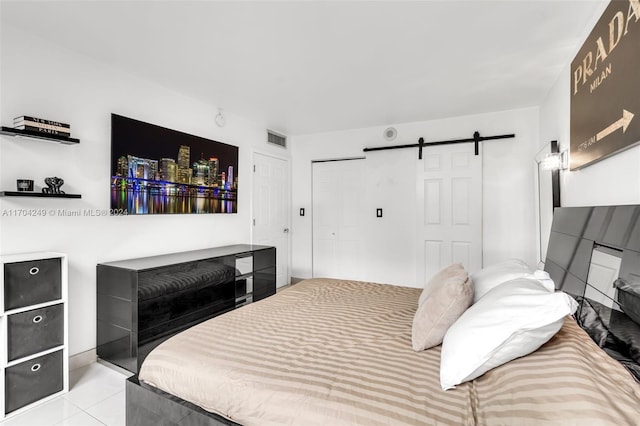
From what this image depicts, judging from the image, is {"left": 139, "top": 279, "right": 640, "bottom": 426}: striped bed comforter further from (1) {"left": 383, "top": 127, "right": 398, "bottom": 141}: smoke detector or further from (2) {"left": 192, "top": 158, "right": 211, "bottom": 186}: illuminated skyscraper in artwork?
(1) {"left": 383, "top": 127, "right": 398, "bottom": 141}: smoke detector

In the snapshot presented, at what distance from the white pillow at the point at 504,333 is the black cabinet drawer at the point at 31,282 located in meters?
2.47

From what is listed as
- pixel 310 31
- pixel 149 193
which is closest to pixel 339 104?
pixel 310 31

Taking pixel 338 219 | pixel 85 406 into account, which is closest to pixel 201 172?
pixel 338 219

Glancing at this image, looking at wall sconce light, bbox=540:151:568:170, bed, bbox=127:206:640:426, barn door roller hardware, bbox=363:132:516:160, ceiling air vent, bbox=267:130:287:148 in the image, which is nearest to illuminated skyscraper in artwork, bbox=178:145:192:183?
ceiling air vent, bbox=267:130:287:148

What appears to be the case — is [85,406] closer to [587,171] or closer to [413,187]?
[587,171]

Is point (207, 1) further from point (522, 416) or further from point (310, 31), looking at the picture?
point (522, 416)

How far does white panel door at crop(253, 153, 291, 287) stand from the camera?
4.52 metres

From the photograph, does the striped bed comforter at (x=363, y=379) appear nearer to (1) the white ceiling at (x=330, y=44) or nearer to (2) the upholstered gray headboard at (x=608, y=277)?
(2) the upholstered gray headboard at (x=608, y=277)

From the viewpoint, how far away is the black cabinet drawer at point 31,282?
6.40 feet

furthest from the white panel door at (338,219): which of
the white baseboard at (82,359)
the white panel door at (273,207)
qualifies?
the white baseboard at (82,359)

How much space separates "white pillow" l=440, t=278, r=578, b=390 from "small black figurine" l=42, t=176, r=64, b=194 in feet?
9.07

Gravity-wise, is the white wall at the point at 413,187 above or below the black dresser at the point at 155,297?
above

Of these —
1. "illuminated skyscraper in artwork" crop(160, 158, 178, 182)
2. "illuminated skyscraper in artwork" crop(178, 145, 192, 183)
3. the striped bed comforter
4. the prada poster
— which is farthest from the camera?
"illuminated skyscraper in artwork" crop(178, 145, 192, 183)

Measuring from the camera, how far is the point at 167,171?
3229 mm
